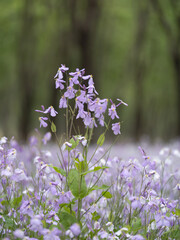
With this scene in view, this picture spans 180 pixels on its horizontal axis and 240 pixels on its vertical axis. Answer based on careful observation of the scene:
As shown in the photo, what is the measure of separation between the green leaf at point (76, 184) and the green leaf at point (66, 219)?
0.51 ft

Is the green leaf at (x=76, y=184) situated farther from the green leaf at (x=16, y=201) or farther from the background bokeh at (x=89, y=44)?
the background bokeh at (x=89, y=44)

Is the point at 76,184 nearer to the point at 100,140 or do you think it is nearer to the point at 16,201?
the point at 100,140

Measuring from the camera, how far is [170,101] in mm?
27938

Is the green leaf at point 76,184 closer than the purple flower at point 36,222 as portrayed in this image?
No

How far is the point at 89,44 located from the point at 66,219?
1096 cm

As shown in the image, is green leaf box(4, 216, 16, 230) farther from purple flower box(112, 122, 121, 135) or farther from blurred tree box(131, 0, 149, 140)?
blurred tree box(131, 0, 149, 140)

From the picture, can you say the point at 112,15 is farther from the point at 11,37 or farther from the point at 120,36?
the point at 11,37

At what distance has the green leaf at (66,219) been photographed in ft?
8.95

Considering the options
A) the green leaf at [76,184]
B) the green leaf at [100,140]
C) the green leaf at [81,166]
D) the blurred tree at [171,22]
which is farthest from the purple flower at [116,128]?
the blurred tree at [171,22]

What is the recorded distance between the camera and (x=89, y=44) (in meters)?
13.2

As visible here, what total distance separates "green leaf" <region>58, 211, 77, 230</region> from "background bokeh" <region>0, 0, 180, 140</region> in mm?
8581

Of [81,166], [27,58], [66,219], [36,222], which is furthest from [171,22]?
[36,222]

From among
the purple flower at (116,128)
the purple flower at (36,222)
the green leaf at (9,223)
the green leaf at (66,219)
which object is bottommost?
the green leaf at (9,223)

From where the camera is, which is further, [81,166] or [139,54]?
[139,54]
